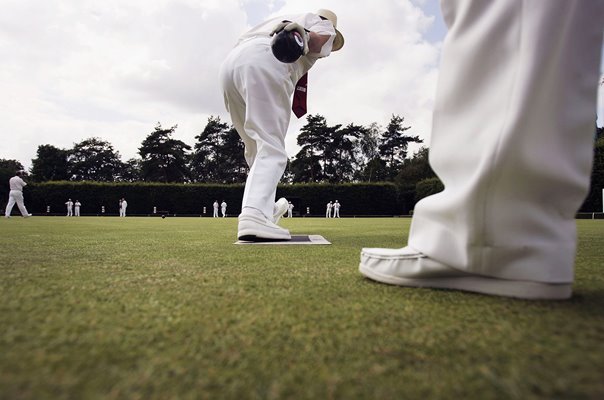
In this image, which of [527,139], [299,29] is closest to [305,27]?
[299,29]

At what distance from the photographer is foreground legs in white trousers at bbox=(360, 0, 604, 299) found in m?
0.90

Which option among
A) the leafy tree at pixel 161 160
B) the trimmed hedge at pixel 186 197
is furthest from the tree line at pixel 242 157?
the trimmed hedge at pixel 186 197

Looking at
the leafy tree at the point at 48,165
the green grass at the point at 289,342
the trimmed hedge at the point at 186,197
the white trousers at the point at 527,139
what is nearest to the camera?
the green grass at the point at 289,342

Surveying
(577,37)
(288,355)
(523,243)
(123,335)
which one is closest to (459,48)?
(577,37)

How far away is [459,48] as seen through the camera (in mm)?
1056

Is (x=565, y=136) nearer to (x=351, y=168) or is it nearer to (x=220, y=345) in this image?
(x=220, y=345)

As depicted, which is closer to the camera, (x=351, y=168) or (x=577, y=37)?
Answer: (x=577, y=37)

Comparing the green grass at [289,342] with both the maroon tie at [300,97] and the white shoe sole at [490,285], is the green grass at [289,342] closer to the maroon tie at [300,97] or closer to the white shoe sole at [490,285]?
the white shoe sole at [490,285]

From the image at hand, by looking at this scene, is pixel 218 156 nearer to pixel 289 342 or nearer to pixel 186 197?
pixel 186 197

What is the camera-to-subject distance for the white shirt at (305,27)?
2936 millimetres

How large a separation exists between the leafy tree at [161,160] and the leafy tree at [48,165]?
12.3 m

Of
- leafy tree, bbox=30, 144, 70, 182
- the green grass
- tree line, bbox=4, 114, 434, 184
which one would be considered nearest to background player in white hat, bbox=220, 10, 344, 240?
the green grass

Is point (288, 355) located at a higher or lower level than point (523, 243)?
lower

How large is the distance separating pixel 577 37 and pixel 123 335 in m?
1.19
